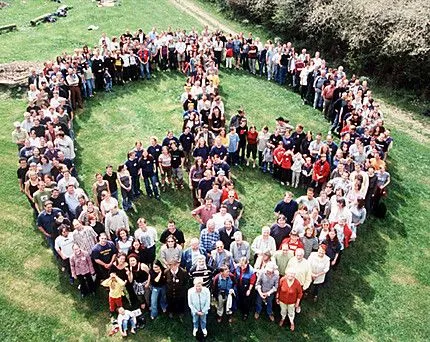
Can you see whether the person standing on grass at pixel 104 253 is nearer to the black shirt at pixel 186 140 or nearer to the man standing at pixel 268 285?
the man standing at pixel 268 285

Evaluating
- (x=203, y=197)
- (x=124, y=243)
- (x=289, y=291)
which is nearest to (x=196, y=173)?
(x=203, y=197)

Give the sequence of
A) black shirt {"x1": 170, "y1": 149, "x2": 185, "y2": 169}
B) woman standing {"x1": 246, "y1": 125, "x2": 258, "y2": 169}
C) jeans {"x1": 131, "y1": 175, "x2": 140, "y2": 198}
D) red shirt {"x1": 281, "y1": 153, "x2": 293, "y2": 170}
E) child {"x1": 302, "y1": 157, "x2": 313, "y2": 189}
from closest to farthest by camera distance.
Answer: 1. jeans {"x1": 131, "y1": 175, "x2": 140, "y2": 198}
2. black shirt {"x1": 170, "y1": 149, "x2": 185, "y2": 169}
3. child {"x1": 302, "y1": 157, "x2": 313, "y2": 189}
4. red shirt {"x1": 281, "y1": 153, "x2": 293, "y2": 170}
5. woman standing {"x1": 246, "y1": 125, "x2": 258, "y2": 169}

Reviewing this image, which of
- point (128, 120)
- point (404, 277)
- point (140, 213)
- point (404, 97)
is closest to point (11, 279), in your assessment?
point (140, 213)

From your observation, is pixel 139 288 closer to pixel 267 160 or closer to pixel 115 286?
pixel 115 286

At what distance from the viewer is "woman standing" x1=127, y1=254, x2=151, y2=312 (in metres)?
9.65

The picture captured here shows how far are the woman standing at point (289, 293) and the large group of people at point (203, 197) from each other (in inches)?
1.3

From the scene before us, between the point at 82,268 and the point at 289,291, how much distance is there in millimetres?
4337

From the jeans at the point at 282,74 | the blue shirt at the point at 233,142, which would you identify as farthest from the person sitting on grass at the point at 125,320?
the jeans at the point at 282,74

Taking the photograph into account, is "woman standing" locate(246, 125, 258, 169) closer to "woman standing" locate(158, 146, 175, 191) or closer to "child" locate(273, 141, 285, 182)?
"child" locate(273, 141, 285, 182)

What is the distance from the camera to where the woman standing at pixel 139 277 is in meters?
9.65

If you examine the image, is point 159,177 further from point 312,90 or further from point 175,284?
point 312,90

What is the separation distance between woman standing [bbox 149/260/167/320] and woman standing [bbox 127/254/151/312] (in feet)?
0.35

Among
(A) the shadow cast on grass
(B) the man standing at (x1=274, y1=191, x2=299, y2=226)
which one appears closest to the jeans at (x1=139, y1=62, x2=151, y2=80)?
(A) the shadow cast on grass

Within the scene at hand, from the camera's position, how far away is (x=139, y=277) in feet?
31.9
